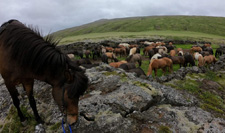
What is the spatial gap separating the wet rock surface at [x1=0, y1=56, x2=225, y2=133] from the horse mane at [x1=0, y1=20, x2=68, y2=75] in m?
1.43

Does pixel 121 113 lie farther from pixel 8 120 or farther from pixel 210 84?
pixel 210 84

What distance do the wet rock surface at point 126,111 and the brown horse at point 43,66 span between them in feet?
2.64

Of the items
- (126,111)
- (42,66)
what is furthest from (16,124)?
(126,111)

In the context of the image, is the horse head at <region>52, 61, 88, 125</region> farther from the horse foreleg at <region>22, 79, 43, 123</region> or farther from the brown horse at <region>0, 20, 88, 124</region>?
the horse foreleg at <region>22, 79, 43, 123</region>

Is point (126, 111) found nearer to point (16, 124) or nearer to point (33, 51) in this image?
point (33, 51)

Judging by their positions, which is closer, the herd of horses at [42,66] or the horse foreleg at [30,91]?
the herd of horses at [42,66]

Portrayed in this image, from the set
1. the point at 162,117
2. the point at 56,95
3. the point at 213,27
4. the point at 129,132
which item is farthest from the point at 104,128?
the point at 213,27

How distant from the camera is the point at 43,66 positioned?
267 centimetres

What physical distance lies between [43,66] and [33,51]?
14.0 inches

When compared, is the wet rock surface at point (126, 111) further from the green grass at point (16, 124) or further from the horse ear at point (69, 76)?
the horse ear at point (69, 76)

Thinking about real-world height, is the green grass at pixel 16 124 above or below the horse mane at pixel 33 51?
below

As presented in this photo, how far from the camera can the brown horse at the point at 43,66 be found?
8.50 ft

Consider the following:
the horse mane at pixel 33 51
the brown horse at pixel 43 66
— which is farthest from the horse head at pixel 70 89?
the horse mane at pixel 33 51

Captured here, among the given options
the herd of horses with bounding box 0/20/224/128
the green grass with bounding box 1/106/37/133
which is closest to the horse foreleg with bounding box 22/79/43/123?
the herd of horses with bounding box 0/20/224/128
